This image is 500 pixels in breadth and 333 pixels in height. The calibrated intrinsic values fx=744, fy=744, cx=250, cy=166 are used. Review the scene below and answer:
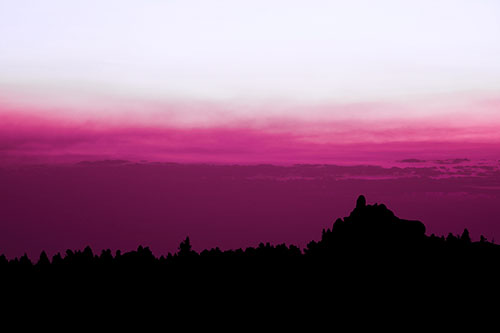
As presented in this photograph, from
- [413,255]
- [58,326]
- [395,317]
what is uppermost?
[413,255]

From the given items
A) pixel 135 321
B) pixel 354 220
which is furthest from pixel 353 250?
pixel 135 321

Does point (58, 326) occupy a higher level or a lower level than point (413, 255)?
lower

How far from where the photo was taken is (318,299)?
17175cm

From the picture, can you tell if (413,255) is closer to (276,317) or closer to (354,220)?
(354,220)

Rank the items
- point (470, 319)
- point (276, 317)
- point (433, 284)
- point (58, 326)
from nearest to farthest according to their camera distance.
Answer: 1. point (470, 319)
2. point (433, 284)
3. point (276, 317)
4. point (58, 326)

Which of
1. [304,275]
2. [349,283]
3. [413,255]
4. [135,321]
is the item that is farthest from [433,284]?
[135,321]

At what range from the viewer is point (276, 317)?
179625mm

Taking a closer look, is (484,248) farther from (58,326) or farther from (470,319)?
(58,326)

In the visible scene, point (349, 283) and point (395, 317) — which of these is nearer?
point (395, 317)

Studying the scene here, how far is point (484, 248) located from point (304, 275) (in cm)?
4420

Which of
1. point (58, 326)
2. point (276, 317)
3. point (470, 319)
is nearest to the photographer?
point (470, 319)

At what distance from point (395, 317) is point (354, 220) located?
24787mm

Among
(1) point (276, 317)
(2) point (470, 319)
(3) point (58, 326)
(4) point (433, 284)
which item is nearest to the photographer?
(2) point (470, 319)

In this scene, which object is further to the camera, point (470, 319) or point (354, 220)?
point (354, 220)
